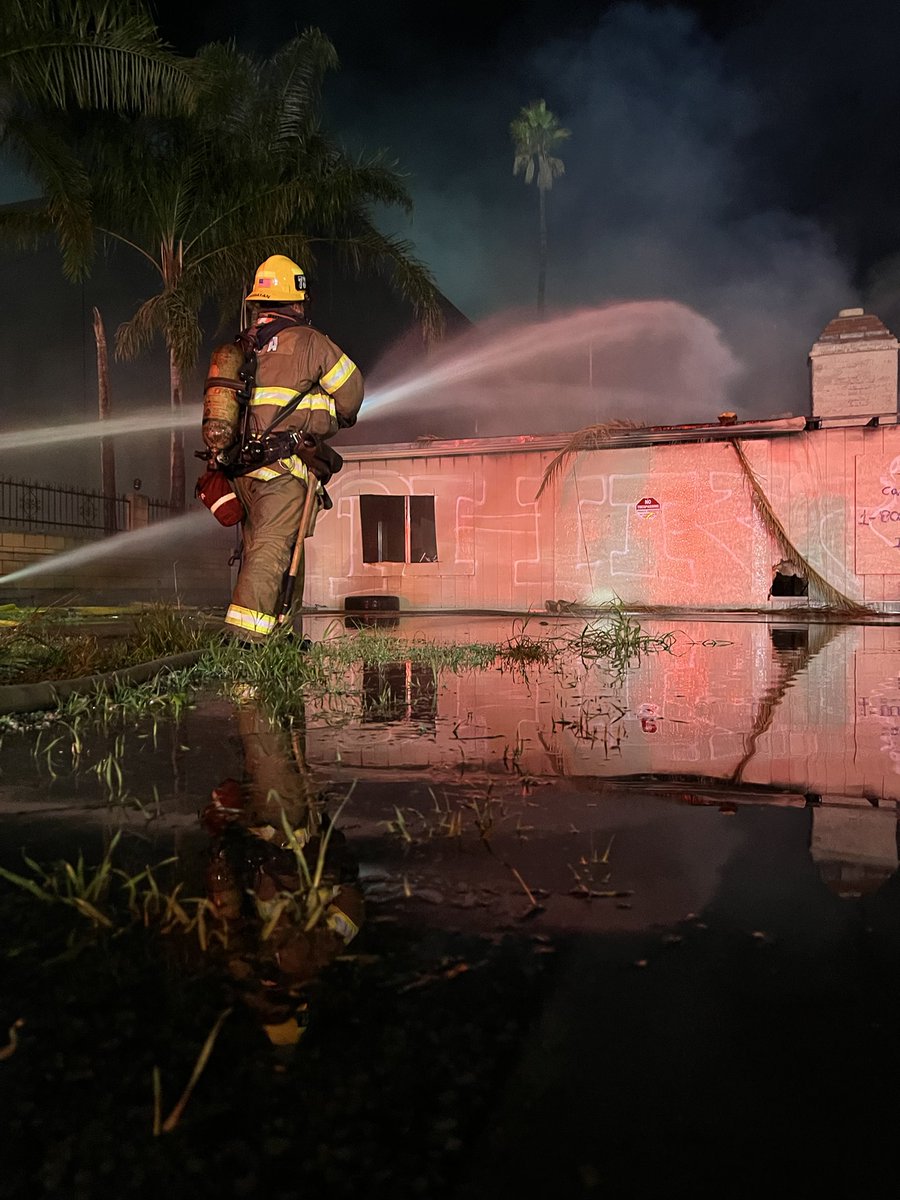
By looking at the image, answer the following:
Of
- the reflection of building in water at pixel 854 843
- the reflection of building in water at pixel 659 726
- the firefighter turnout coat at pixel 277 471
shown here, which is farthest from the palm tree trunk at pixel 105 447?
the reflection of building in water at pixel 854 843

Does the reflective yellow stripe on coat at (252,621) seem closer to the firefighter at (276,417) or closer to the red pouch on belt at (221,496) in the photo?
the firefighter at (276,417)

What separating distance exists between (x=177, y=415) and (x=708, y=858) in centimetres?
1636

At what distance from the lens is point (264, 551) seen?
15.8 feet

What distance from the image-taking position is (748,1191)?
68 cm

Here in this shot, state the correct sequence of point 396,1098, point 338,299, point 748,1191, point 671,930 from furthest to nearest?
1. point 338,299
2. point 671,930
3. point 396,1098
4. point 748,1191

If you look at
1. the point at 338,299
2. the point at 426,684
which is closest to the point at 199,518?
the point at 338,299

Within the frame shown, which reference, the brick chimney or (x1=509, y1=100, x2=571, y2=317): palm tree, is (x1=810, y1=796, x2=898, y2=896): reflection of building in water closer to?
the brick chimney

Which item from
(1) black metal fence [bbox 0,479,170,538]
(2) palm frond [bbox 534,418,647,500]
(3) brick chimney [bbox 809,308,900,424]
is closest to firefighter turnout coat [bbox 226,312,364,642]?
(2) palm frond [bbox 534,418,647,500]

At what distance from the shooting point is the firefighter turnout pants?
4.77 m

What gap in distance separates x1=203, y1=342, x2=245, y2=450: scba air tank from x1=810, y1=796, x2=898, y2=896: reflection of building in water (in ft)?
12.3

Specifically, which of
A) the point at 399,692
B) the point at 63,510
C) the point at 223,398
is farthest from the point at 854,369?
the point at 63,510

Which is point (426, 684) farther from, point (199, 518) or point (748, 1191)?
point (199, 518)

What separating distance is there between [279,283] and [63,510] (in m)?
16.1

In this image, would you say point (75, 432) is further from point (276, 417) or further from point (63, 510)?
point (276, 417)
